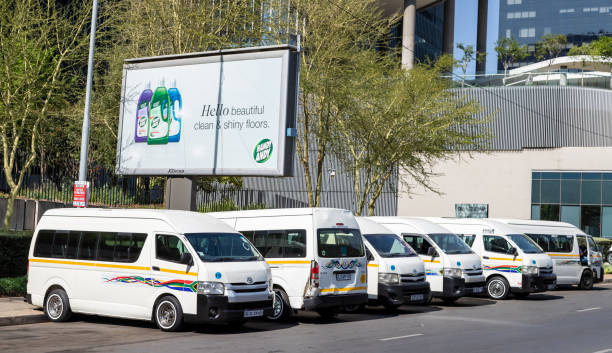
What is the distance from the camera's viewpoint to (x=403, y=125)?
2892 centimetres

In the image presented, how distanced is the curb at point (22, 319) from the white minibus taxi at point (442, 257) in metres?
8.43

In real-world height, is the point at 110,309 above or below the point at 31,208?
below

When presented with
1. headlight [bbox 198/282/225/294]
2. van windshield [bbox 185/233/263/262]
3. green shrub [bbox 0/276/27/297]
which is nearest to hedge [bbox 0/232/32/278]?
green shrub [bbox 0/276/27/297]

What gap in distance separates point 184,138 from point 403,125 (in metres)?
10.5

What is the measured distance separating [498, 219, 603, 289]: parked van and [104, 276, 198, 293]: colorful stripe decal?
566 inches

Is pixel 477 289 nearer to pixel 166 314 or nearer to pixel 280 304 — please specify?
pixel 280 304

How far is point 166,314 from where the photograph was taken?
1384cm

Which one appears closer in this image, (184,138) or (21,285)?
Answer: (21,285)

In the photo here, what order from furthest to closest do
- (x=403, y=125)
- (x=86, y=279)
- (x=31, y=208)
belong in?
(x=403, y=125) < (x=31, y=208) < (x=86, y=279)

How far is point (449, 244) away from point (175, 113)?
8058 millimetres

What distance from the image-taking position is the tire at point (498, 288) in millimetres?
22261

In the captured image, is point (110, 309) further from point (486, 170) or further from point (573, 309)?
point (486, 170)

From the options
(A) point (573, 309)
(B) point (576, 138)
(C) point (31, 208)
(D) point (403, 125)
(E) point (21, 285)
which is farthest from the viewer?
(B) point (576, 138)

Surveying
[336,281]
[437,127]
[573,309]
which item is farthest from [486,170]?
[336,281]
